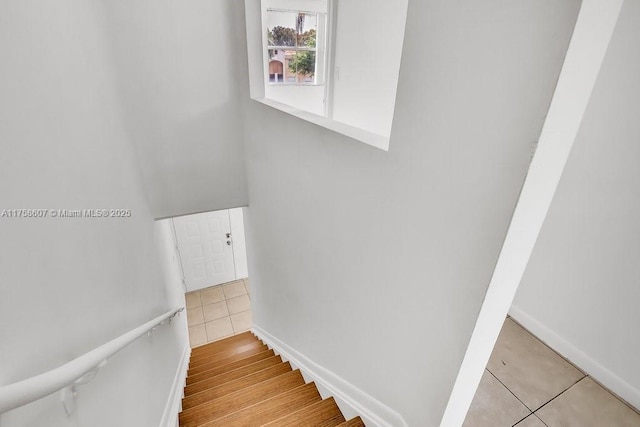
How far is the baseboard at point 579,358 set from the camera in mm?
1804

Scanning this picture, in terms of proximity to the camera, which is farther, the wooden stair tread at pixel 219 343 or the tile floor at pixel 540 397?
the wooden stair tread at pixel 219 343

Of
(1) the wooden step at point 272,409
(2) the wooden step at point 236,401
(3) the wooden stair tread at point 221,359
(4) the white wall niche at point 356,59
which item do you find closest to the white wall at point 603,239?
(4) the white wall niche at point 356,59

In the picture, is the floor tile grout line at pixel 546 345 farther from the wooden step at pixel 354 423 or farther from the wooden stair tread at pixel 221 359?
the wooden stair tread at pixel 221 359

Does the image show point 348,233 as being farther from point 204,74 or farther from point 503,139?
point 204,74

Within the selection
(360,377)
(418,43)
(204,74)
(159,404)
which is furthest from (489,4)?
(159,404)

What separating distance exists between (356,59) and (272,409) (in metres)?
3.04

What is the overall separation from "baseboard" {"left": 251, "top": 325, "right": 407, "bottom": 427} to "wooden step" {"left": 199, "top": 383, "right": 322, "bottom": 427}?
0.10 metres

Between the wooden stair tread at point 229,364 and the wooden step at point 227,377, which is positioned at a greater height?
the wooden step at point 227,377

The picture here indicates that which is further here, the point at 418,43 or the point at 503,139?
the point at 418,43

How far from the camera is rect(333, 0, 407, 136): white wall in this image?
8.68 feet

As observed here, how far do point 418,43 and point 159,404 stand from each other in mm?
2447

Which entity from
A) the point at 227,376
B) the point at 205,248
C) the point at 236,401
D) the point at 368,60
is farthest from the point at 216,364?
the point at 368,60

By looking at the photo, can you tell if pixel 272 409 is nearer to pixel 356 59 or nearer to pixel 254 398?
pixel 254 398

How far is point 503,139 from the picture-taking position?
0.74m
